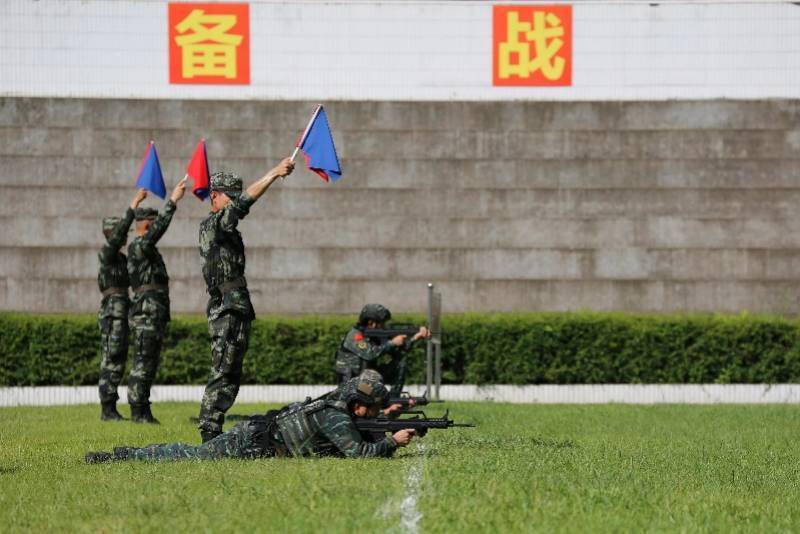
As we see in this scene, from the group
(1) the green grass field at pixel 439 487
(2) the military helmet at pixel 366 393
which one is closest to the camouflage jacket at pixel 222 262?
(1) the green grass field at pixel 439 487

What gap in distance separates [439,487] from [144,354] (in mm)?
8836

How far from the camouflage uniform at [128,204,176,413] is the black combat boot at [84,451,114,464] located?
5.77 meters

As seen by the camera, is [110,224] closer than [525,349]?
Yes

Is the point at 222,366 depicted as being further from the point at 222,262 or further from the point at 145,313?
the point at 145,313

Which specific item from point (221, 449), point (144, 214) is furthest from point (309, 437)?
point (144, 214)

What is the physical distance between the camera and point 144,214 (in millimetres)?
17469

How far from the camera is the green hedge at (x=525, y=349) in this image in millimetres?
23547

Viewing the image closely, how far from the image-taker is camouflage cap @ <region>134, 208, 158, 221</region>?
17.4 meters

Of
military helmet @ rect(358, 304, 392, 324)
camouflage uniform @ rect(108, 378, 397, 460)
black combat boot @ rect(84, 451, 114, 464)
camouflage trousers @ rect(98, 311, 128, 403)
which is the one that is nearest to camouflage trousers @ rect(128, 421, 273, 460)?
camouflage uniform @ rect(108, 378, 397, 460)

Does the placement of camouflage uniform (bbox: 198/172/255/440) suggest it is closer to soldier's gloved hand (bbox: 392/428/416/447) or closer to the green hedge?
soldier's gloved hand (bbox: 392/428/416/447)

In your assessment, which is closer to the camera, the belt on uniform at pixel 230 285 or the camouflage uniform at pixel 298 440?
the camouflage uniform at pixel 298 440

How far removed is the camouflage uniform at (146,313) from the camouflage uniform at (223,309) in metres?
4.34

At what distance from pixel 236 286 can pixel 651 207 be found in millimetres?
14356

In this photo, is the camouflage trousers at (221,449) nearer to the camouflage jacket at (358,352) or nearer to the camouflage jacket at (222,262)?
the camouflage jacket at (222,262)
